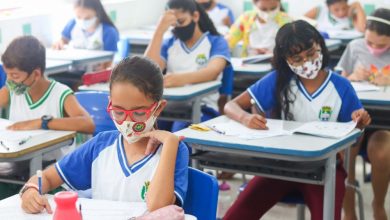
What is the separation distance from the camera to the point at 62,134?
9.86 feet

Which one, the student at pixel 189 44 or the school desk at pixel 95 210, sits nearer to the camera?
the school desk at pixel 95 210

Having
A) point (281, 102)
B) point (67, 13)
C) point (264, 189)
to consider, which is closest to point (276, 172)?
point (264, 189)

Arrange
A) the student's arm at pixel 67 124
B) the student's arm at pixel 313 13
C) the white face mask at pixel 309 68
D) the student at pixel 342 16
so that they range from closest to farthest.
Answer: the student's arm at pixel 67 124 → the white face mask at pixel 309 68 → the student at pixel 342 16 → the student's arm at pixel 313 13

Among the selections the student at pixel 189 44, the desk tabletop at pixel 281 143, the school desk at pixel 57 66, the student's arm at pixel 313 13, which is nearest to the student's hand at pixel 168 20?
the student at pixel 189 44

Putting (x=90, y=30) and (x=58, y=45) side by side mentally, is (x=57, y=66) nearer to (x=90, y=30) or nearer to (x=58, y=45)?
(x=58, y=45)

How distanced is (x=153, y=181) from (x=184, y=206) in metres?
0.19

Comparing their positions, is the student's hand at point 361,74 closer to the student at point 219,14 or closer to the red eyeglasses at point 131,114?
the red eyeglasses at point 131,114

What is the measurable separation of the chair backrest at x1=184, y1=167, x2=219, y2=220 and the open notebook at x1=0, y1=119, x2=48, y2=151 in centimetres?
92

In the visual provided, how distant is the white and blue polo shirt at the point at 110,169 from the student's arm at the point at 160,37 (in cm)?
212

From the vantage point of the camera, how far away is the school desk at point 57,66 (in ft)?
15.3

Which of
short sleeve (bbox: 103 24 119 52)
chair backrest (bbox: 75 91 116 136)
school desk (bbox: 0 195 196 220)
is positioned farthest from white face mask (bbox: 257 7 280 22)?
school desk (bbox: 0 195 196 220)

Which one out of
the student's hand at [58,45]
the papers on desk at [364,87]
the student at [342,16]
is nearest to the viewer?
the papers on desk at [364,87]

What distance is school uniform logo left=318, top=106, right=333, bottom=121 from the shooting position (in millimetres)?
3264

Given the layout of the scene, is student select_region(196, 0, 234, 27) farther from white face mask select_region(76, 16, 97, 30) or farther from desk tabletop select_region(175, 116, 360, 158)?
desk tabletop select_region(175, 116, 360, 158)
